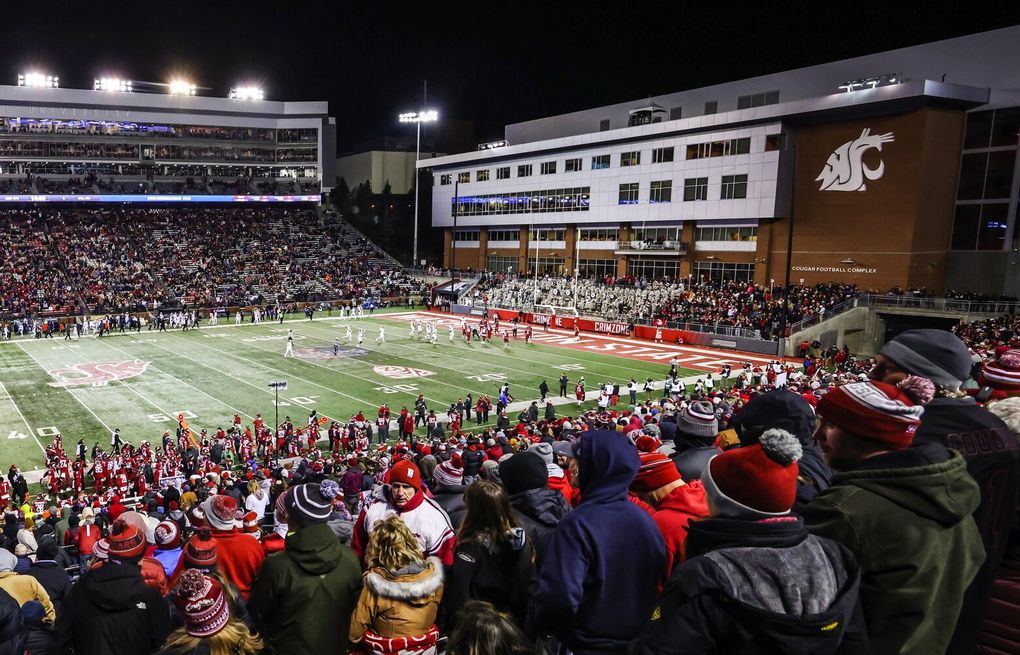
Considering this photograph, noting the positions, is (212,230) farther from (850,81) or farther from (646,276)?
(850,81)

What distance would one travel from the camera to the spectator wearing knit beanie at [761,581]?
7.53 feet

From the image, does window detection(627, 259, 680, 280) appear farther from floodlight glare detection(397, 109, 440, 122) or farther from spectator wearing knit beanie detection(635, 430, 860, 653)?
spectator wearing knit beanie detection(635, 430, 860, 653)

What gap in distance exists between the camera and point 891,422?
2.94 m

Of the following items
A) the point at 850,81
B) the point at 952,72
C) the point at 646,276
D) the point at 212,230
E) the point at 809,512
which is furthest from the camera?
the point at 212,230

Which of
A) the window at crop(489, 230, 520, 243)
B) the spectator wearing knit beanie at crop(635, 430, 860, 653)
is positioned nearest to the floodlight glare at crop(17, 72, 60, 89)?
the window at crop(489, 230, 520, 243)

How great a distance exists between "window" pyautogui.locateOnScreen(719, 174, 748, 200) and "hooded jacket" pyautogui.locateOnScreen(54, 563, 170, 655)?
5054 cm

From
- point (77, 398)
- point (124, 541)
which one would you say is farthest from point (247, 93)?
point (124, 541)

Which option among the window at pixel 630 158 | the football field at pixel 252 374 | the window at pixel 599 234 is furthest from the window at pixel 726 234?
the football field at pixel 252 374

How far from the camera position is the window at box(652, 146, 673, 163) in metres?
55.2

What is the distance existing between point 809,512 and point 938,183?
46351mm

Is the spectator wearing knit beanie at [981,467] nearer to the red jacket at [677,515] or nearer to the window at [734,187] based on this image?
the red jacket at [677,515]

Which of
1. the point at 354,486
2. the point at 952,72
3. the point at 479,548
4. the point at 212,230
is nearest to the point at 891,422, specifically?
the point at 479,548

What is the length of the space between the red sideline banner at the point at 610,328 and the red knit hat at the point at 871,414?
129 ft

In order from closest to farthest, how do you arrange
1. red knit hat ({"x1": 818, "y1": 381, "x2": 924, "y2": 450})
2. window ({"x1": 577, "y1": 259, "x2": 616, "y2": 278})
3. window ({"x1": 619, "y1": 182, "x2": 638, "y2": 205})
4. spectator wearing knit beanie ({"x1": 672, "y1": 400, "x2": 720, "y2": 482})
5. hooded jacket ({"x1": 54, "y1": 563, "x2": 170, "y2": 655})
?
red knit hat ({"x1": 818, "y1": 381, "x2": 924, "y2": 450}), hooded jacket ({"x1": 54, "y1": 563, "x2": 170, "y2": 655}), spectator wearing knit beanie ({"x1": 672, "y1": 400, "x2": 720, "y2": 482}), window ({"x1": 619, "y1": 182, "x2": 638, "y2": 205}), window ({"x1": 577, "y1": 259, "x2": 616, "y2": 278})
